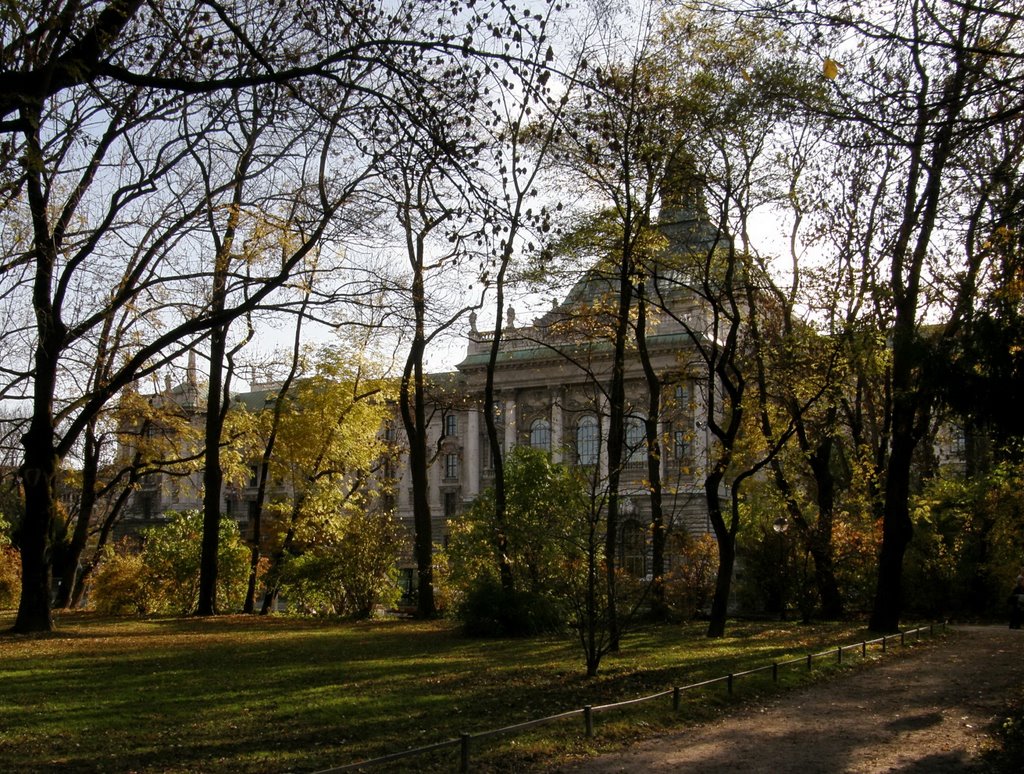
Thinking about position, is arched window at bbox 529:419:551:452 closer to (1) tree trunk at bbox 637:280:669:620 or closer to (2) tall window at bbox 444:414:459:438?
(2) tall window at bbox 444:414:459:438

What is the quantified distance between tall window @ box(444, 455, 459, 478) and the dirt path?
5512 centimetres

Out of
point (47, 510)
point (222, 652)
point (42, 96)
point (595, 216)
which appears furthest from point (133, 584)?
point (42, 96)

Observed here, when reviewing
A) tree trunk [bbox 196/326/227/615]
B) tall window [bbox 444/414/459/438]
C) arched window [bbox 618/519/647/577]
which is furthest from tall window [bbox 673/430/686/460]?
tall window [bbox 444/414/459/438]

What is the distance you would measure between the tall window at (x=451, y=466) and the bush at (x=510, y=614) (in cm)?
4952

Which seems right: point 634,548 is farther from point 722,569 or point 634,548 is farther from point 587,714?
point 587,714

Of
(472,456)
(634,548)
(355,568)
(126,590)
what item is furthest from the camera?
(472,456)

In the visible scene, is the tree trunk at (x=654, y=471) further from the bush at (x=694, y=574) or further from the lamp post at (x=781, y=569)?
the lamp post at (x=781, y=569)

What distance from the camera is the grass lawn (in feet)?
28.2

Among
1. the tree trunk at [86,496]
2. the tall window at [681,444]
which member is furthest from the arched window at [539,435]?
the tree trunk at [86,496]

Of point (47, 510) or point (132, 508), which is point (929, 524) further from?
point (132, 508)

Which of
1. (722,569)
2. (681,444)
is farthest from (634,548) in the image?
(722,569)

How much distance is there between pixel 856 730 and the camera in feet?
34.6

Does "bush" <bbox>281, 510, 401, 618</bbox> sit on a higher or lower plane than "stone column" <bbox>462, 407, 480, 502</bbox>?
lower

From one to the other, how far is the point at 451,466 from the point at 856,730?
2377 inches
